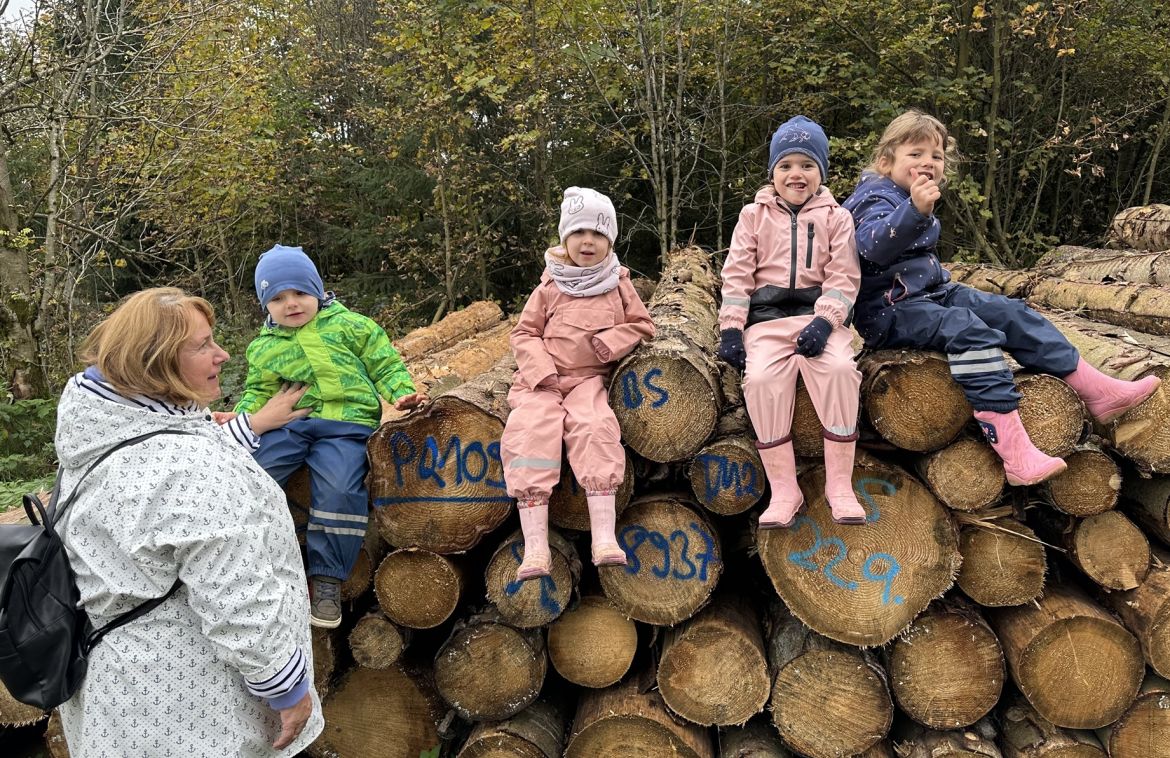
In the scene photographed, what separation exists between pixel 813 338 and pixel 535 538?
1344mm

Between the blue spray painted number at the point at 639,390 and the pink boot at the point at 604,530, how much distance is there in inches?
15.6

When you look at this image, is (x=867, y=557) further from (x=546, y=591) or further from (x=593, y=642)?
(x=546, y=591)

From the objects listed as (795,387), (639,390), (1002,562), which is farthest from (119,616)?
(1002,562)

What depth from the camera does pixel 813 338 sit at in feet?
9.47

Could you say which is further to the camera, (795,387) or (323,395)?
(323,395)

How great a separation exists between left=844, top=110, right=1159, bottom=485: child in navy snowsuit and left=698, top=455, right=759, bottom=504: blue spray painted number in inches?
33.6

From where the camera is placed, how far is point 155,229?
13227mm

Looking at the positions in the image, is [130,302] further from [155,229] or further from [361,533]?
[155,229]

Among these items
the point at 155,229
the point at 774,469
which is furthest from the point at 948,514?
the point at 155,229

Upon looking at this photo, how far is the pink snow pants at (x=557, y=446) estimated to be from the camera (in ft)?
9.51

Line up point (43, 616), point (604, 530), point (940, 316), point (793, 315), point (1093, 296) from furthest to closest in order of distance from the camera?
point (1093, 296), point (793, 315), point (940, 316), point (604, 530), point (43, 616)

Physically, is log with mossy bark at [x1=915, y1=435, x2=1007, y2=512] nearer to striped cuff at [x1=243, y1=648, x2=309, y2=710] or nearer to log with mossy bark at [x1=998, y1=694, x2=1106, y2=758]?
log with mossy bark at [x1=998, y1=694, x2=1106, y2=758]

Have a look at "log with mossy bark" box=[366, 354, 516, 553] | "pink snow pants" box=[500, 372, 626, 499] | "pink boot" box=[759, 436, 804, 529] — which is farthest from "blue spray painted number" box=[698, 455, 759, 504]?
"log with mossy bark" box=[366, 354, 516, 553]

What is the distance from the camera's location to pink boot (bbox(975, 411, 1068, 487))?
276cm
